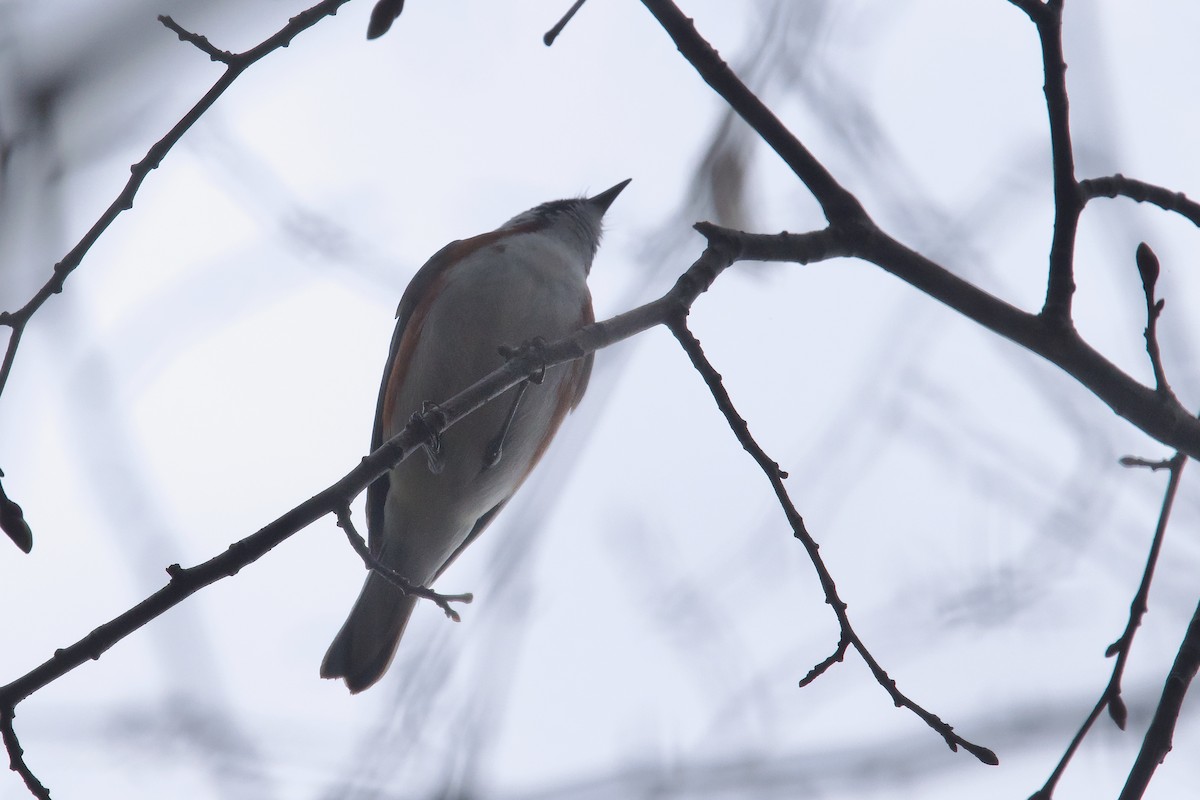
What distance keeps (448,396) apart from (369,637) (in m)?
1.09

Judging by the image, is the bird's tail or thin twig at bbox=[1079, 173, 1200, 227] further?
the bird's tail

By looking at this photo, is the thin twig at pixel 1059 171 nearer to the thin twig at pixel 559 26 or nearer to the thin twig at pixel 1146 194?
the thin twig at pixel 1146 194

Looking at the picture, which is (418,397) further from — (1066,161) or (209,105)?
(1066,161)

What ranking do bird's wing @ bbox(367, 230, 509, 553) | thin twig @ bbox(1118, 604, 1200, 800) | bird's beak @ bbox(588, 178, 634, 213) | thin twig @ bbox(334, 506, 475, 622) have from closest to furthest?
1. thin twig @ bbox(1118, 604, 1200, 800)
2. thin twig @ bbox(334, 506, 475, 622)
3. bird's wing @ bbox(367, 230, 509, 553)
4. bird's beak @ bbox(588, 178, 634, 213)

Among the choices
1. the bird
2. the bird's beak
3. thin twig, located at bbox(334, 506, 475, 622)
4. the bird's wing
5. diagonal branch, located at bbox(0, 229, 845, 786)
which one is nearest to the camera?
diagonal branch, located at bbox(0, 229, 845, 786)

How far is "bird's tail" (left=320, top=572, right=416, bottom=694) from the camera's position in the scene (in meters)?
4.29

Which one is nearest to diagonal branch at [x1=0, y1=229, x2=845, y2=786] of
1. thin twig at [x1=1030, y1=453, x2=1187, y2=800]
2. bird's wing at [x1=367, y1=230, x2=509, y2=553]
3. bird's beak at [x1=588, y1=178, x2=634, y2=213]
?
thin twig at [x1=1030, y1=453, x2=1187, y2=800]

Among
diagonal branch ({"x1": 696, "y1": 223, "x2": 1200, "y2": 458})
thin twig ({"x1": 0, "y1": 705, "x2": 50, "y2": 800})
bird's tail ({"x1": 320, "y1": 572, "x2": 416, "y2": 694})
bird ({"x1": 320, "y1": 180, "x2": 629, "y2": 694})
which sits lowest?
thin twig ({"x1": 0, "y1": 705, "x2": 50, "y2": 800})

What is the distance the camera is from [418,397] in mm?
4082

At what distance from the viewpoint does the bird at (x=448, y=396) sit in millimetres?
3992

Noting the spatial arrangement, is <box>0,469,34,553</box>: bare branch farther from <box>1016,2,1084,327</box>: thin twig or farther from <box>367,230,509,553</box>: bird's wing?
<box>367,230,509,553</box>: bird's wing

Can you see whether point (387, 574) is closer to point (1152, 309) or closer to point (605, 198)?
point (1152, 309)

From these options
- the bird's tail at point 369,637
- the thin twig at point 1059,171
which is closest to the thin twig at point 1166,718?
the thin twig at point 1059,171

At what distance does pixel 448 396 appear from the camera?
13.1 feet
